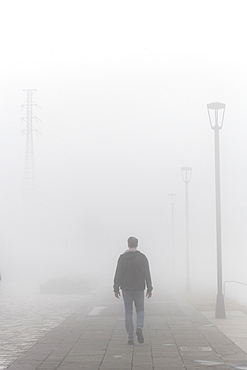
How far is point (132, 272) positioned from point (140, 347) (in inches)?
48.8

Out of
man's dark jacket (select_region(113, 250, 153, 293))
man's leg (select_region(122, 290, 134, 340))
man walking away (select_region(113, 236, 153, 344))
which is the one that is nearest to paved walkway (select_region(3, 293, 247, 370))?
man's leg (select_region(122, 290, 134, 340))

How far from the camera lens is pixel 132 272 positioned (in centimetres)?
1098

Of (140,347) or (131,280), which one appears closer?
(140,347)

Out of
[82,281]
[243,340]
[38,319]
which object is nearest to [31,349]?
[243,340]

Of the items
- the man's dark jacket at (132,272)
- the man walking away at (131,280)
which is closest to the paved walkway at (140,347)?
the man walking away at (131,280)

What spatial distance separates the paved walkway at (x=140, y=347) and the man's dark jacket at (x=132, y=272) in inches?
38.5

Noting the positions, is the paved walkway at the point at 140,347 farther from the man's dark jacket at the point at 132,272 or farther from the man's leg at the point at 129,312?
the man's dark jacket at the point at 132,272

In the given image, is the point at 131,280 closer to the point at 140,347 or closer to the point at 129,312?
the point at 129,312

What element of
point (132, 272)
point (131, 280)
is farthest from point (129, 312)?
point (132, 272)

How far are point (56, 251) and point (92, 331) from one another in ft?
208

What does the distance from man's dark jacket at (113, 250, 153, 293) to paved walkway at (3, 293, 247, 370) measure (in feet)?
3.21

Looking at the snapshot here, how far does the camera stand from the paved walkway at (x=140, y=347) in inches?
347

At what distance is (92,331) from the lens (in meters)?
12.9

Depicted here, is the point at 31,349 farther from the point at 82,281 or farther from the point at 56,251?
the point at 56,251
